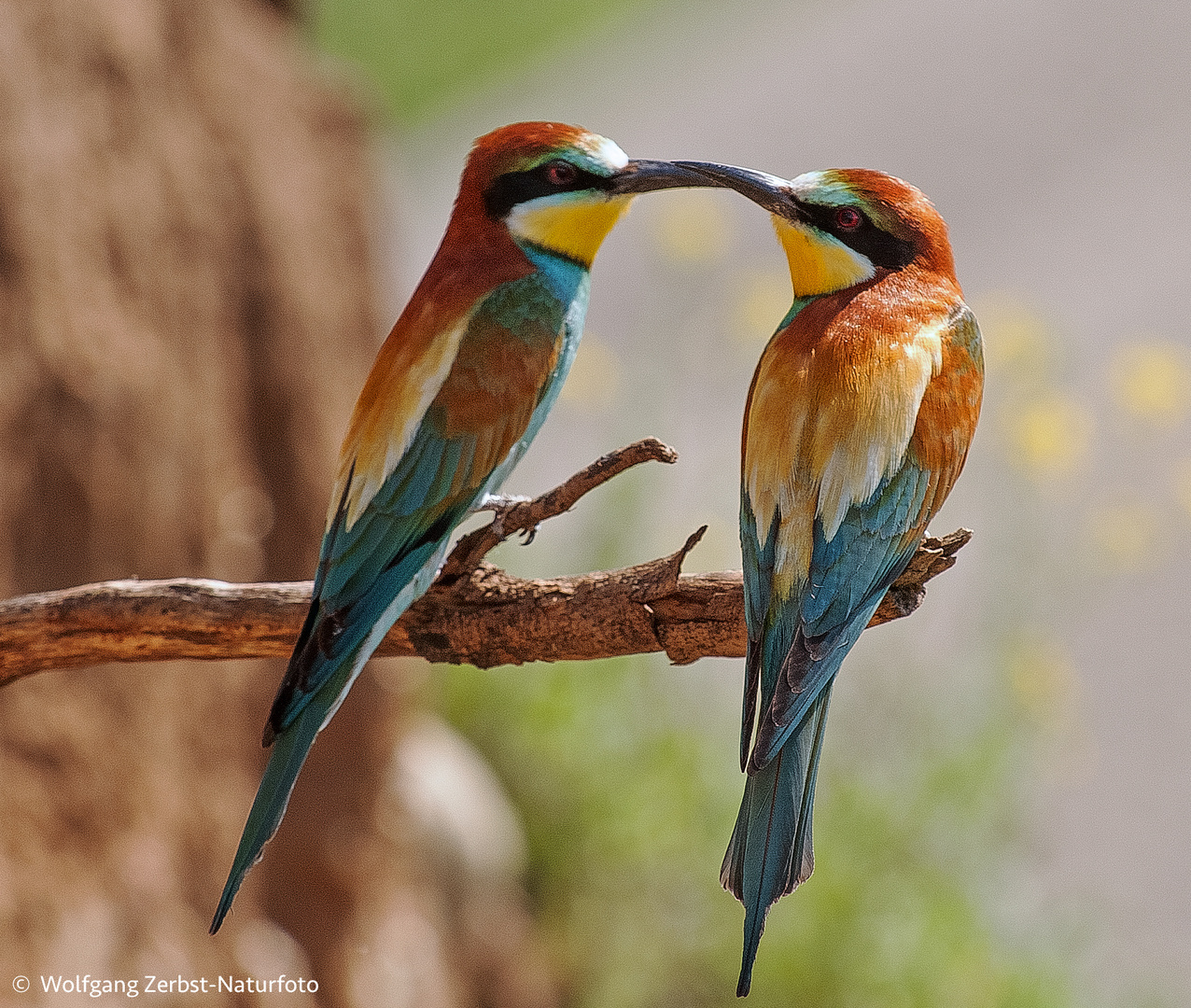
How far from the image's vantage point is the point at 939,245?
175 centimetres

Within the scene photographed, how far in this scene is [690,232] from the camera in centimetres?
373

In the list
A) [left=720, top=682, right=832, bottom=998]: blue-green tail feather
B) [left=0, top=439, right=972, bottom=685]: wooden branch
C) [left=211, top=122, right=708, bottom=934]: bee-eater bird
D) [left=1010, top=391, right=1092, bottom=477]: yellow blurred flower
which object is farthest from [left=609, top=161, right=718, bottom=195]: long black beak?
[left=1010, top=391, right=1092, bottom=477]: yellow blurred flower

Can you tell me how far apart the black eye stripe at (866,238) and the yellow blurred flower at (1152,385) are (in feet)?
5.51

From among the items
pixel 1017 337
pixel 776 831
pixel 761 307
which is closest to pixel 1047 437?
pixel 1017 337

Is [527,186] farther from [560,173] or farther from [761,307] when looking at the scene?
[761,307]

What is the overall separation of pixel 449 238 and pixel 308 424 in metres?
1.38

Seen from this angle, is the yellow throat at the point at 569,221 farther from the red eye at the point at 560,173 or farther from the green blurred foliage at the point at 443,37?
the green blurred foliage at the point at 443,37

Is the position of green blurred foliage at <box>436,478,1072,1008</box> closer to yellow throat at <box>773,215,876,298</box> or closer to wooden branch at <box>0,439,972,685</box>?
wooden branch at <box>0,439,972,685</box>

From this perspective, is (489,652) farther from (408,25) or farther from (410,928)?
A: (408,25)

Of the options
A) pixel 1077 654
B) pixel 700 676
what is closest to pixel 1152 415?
pixel 700 676

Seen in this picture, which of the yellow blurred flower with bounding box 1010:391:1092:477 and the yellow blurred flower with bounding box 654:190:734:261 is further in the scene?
the yellow blurred flower with bounding box 654:190:734:261

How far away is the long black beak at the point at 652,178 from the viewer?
5.86ft

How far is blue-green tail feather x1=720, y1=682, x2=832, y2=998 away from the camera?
1.53 meters

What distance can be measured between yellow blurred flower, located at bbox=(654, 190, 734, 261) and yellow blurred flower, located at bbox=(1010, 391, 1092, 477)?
3.16 ft
